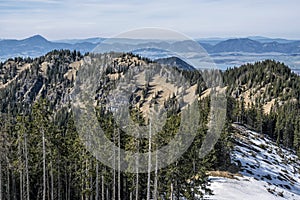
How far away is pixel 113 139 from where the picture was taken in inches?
1726

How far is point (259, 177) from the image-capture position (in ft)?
223

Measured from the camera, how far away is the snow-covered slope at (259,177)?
A: 177ft

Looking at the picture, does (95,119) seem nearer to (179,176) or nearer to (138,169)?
(138,169)

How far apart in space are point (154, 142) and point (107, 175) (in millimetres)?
10011

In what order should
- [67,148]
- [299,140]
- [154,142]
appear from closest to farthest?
1. [154,142]
2. [67,148]
3. [299,140]

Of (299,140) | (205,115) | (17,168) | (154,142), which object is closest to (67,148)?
(17,168)

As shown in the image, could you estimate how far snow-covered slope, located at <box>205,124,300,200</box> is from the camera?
2130 inches

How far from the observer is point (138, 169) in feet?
145

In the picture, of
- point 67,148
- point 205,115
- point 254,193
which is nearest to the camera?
point 67,148

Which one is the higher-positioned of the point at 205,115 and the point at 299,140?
the point at 205,115

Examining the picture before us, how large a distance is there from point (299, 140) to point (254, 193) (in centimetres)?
8564

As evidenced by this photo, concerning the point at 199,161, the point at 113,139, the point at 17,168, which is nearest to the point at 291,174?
the point at 199,161

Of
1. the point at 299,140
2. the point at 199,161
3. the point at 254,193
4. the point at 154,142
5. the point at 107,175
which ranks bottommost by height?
the point at 299,140

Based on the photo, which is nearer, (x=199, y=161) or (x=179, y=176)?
(x=179, y=176)
